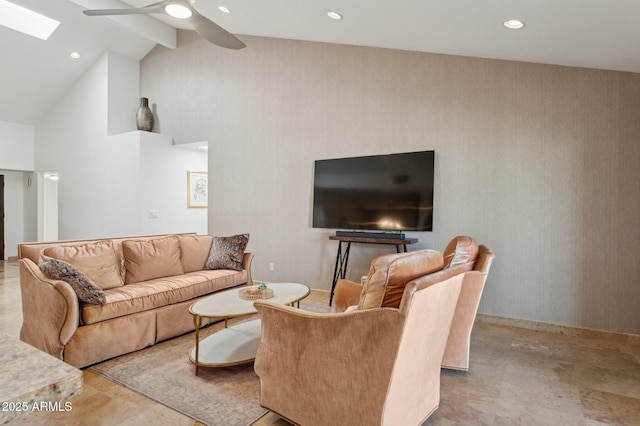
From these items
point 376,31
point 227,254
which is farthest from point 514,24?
point 227,254

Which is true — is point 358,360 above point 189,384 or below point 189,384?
above

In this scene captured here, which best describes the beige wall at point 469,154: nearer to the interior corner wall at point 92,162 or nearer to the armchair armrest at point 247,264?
the armchair armrest at point 247,264

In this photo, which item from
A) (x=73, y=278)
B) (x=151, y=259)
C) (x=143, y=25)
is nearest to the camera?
(x=73, y=278)

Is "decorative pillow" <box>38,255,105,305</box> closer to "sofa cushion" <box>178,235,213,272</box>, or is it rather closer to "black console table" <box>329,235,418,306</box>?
"sofa cushion" <box>178,235,213,272</box>

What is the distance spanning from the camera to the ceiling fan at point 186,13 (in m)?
2.86

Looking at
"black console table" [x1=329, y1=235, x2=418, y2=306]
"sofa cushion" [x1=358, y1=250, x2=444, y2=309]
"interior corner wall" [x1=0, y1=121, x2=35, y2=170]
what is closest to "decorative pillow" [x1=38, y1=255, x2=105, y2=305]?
"sofa cushion" [x1=358, y1=250, x2=444, y2=309]

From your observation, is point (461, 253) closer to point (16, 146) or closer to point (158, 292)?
point (158, 292)

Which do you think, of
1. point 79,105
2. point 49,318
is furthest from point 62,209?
point 49,318

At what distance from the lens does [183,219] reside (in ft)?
21.9

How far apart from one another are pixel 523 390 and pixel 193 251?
3.39 meters

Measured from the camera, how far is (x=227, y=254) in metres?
4.21

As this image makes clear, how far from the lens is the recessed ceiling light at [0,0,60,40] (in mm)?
5336

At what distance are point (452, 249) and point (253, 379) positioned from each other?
5.46ft

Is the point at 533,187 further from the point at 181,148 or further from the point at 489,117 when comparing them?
the point at 181,148
